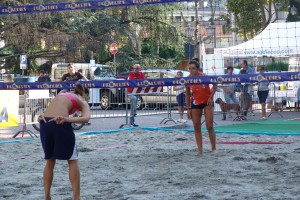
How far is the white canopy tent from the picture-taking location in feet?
81.7

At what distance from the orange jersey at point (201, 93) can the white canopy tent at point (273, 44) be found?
1363cm

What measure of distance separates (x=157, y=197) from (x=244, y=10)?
3442 cm

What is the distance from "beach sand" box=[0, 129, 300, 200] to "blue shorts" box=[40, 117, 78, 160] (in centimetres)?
66

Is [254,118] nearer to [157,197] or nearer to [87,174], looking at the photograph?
[87,174]

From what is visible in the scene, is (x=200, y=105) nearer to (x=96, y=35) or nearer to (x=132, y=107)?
(x=132, y=107)

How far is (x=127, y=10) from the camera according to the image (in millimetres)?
39844

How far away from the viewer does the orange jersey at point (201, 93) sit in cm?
1136

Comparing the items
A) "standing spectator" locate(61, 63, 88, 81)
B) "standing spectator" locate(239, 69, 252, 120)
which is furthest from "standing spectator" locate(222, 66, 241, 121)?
"standing spectator" locate(61, 63, 88, 81)

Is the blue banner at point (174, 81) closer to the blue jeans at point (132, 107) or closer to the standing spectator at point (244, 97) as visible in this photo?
the blue jeans at point (132, 107)

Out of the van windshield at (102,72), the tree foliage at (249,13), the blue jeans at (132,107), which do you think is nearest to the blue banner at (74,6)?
the blue jeans at (132,107)

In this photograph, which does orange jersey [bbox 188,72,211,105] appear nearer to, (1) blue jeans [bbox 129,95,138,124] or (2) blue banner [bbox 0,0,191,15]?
(2) blue banner [bbox 0,0,191,15]

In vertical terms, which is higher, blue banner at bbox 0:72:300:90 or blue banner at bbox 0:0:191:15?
blue banner at bbox 0:0:191:15

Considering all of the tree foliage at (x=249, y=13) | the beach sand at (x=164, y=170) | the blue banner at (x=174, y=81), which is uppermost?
the tree foliage at (x=249, y=13)

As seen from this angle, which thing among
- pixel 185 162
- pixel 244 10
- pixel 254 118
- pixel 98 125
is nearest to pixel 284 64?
pixel 244 10
